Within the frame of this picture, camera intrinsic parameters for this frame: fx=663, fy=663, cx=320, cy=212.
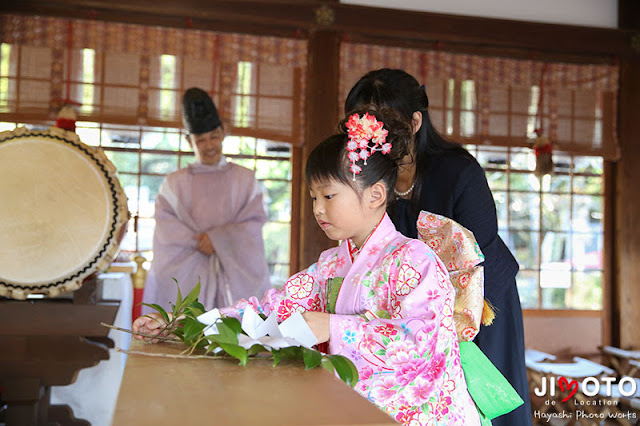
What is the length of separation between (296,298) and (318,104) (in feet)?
11.0

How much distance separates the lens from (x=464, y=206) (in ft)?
6.36

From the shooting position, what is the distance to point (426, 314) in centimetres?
133

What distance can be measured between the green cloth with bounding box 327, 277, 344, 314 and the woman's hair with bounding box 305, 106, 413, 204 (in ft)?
0.73

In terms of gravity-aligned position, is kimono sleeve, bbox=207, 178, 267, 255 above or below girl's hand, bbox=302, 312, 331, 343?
above

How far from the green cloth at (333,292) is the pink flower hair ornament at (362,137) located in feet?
0.83

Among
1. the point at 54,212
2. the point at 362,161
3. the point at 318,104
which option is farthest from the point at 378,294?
the point at 318,104

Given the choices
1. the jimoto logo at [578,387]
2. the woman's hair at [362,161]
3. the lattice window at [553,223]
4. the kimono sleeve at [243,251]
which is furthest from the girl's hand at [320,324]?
the lattice window at [553,223]

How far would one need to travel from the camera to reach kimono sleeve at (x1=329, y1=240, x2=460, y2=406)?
126cm

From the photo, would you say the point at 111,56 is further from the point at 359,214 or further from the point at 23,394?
the point at 359,214

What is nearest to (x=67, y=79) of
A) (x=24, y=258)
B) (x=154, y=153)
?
(x=154, y=153)

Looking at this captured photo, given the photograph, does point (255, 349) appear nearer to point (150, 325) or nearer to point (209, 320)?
point (209, 320)

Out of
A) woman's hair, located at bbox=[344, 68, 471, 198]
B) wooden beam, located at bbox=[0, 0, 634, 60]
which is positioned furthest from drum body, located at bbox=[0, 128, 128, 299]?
wooden beam, located at bbox=[0, 0, 634, 60]

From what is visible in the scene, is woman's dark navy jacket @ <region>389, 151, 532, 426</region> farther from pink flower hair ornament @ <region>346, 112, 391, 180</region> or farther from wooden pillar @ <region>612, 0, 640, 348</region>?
wooden pillar @ <region>612, 0, 640, 348</region>

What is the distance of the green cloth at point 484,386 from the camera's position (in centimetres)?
156
